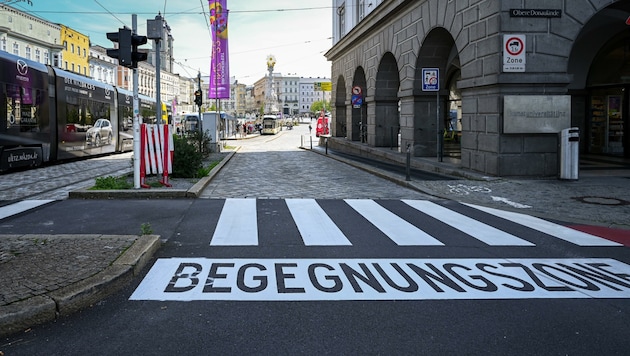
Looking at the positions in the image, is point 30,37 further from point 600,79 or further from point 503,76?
point 503,76

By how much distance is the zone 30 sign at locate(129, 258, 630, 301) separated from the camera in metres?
4.73

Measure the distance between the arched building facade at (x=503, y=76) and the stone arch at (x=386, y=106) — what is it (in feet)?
0.16

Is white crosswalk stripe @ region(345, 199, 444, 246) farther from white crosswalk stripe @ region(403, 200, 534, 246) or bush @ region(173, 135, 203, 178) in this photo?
bush @ region(173, 135, 203, 178)

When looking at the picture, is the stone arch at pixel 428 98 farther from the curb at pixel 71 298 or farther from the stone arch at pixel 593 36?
the curb at pixel 71 298

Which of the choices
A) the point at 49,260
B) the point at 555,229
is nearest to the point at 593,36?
the point at 555,229

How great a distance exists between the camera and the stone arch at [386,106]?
84.1ft

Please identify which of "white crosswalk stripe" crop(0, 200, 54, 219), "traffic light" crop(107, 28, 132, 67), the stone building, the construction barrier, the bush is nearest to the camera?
"white crosswalk stripe" crop(0, 200, 54, 219)

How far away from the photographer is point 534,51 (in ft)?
43.6

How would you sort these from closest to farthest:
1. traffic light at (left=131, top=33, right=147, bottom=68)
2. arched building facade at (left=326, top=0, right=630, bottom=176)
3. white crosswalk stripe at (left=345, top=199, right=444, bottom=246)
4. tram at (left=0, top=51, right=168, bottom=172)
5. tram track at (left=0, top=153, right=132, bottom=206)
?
white crosswalk stripe at (left=345, top=199, right=444, bottom=246)
traffic light at (left=131, top=33, right=147, bottom=68)
tram track at (left=0, top=153, right=132, bottom=206)
arched building facade at (left=326, top=0, right=630, bottom=176)
tram at (left=0, top=51, right=168, bottom=172)

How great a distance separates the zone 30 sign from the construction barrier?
639cm

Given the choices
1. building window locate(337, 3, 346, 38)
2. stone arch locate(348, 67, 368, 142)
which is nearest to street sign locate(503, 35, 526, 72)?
stone arch locate(348, 67, 368, 142)

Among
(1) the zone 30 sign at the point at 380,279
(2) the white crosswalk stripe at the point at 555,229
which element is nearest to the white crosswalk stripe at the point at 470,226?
(2) the white crosswalk stripe at the point at 555,229

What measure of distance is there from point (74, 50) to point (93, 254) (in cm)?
8640

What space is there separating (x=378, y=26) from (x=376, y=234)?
1919 centimetres
